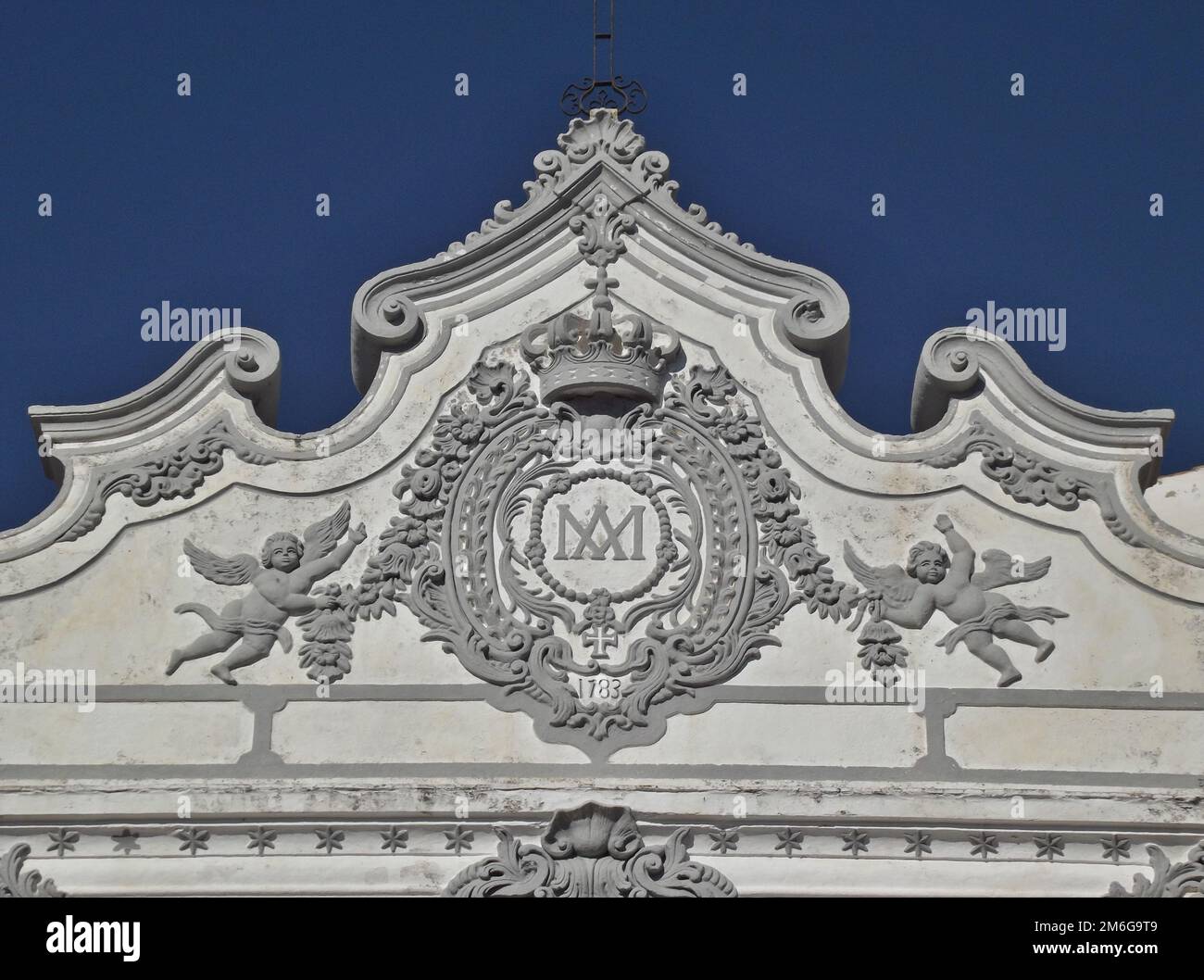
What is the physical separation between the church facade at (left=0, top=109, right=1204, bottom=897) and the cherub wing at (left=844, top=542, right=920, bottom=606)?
0.07 ft

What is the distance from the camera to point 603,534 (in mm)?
12484

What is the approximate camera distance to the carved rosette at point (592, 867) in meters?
11.5

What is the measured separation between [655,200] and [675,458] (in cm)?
141

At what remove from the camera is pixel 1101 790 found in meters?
11.7

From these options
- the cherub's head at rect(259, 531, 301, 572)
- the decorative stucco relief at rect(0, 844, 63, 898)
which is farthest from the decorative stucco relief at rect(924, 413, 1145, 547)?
the decorative stucco relief at rect(0, 844, 63, 898)

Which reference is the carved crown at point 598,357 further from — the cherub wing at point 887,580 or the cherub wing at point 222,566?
the cherub wing at point 222,566

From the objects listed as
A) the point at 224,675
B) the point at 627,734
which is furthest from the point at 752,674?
the point at 224,675

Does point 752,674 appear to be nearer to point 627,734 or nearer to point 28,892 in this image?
point 627,734

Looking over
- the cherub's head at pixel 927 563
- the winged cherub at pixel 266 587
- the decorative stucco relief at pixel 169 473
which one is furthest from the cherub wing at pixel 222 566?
the cherub's head at pixel 927 563

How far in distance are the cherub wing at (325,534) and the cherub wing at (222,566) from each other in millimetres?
258

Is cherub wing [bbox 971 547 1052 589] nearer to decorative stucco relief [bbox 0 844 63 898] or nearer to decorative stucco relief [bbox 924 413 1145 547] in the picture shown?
decorative stucco relief [bbox 924 413 1145 547]

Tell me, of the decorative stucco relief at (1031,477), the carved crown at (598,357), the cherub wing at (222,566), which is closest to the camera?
the cherub wing at (222,566)

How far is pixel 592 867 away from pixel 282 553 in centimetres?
214
